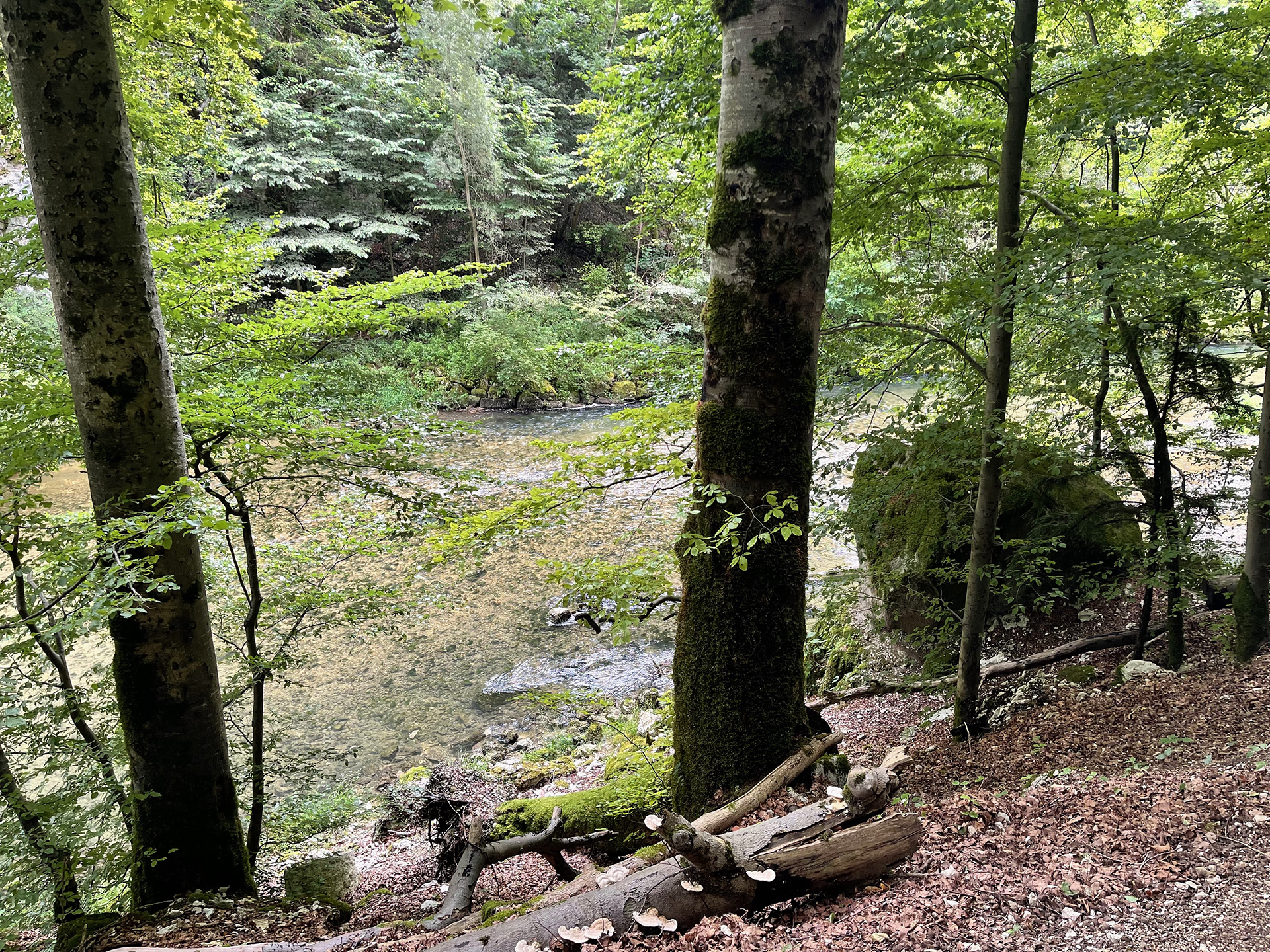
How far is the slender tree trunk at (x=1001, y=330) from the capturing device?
3.23m

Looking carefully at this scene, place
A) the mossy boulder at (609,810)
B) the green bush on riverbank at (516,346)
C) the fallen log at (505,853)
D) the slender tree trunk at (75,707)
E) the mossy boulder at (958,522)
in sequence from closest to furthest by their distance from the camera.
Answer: the fallen log at (505,853) < the slender tree trunk at (75,707) < the mossy boulder at (609,810) < the mossy boulder at (958,522) < the green bush on riverbank at (516,346)

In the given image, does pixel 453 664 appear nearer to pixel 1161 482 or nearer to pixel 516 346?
pixel 1161 482

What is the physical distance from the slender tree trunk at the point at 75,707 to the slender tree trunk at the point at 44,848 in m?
0.30

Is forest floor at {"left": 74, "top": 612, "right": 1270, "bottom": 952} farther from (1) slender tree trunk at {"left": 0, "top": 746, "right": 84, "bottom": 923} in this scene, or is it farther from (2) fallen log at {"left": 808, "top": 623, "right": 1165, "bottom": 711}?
(2) fallen log at {"left": 808, "top": 623, "right": 1165, "bottom": 711}

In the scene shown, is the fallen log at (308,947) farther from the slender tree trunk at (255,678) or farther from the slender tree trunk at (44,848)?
the slender tree trunk at (255,678)

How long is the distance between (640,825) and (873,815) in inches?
70.0

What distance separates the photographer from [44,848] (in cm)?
327

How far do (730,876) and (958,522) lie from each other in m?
3.19

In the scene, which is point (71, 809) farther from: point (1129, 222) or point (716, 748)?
point (1129, 222)

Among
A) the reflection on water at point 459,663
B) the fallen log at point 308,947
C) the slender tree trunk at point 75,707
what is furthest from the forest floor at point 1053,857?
the reflection on water at point 459,663

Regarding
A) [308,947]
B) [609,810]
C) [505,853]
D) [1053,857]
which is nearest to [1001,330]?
[1053,857]

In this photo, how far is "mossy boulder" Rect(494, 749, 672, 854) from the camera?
12.5 feet

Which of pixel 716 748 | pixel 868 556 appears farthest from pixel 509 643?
pixel 716 748

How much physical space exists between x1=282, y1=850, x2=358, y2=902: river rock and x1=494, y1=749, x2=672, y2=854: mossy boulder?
1012 millimetres
